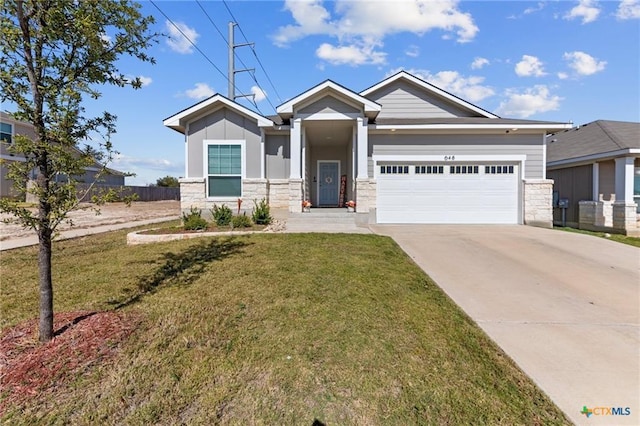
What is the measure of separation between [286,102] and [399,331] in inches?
356

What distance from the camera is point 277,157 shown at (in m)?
12.0

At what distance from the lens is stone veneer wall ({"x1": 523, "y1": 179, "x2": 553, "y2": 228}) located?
38.3 feet

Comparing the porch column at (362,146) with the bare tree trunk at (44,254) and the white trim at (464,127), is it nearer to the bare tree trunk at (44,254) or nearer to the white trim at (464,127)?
the white trim at (464,127)

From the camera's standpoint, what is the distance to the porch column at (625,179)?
11.8 metres

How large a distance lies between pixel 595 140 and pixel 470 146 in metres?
6.72

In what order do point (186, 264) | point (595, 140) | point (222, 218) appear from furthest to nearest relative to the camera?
point (595, 140), point (222, 218), point (186, 264)

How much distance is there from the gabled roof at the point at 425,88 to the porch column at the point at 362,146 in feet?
12.0

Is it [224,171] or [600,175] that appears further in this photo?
[600,175]

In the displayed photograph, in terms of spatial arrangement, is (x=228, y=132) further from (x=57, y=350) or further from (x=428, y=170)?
(x=57, y=350)

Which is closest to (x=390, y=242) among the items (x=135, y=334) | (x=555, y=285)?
(x=555, y=285)

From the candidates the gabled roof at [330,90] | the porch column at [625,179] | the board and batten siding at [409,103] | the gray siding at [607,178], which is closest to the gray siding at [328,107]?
the gabled roof at [330,90]

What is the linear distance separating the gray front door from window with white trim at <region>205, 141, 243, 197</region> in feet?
14.0

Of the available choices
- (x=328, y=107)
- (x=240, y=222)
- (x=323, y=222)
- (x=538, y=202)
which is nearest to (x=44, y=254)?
(x=240, y=222)

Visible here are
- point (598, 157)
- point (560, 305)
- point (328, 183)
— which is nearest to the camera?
point (560, 305)
